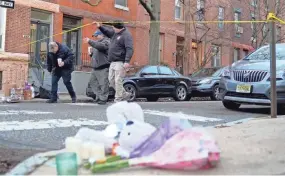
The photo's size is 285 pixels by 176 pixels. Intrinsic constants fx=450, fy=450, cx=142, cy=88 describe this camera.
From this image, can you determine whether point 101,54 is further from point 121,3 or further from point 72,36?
point 121,3

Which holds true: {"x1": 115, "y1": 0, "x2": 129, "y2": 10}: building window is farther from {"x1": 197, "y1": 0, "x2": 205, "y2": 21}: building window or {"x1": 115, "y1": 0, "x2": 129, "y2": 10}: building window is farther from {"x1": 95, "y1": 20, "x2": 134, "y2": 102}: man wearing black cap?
{"x1": 95, "y1": 20, "x2": 134, "y2": 102}: man wearing black cap

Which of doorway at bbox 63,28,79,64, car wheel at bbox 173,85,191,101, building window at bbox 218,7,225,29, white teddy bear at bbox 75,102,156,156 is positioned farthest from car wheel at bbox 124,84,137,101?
building window at bbox 218,7,225,29

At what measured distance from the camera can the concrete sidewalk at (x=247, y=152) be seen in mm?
3783

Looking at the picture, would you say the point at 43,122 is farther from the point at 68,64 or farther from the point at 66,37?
the point at 66,37

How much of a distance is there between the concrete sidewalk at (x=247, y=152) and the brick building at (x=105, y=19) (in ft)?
38.9

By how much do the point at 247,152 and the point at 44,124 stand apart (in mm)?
3093

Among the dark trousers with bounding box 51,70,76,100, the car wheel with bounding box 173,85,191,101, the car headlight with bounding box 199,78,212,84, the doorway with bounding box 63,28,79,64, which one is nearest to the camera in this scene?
the dark trousers with bounding box 51,70,76,100

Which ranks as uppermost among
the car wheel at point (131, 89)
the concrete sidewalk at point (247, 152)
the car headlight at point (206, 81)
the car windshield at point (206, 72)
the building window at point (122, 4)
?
the building window at point (122, 4)

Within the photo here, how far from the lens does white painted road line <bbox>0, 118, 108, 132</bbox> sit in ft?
20.1

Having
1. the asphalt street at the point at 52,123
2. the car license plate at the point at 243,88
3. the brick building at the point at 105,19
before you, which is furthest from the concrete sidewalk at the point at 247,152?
the brick building at the point at 105,19

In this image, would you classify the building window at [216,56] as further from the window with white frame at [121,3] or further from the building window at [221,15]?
the window with white frame at [121,3]

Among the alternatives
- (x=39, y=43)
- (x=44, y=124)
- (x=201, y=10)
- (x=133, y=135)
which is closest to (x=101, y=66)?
(x=44, y=124)

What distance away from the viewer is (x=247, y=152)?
466 cm

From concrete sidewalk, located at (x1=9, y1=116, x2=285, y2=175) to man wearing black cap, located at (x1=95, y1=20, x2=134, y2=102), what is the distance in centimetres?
390
